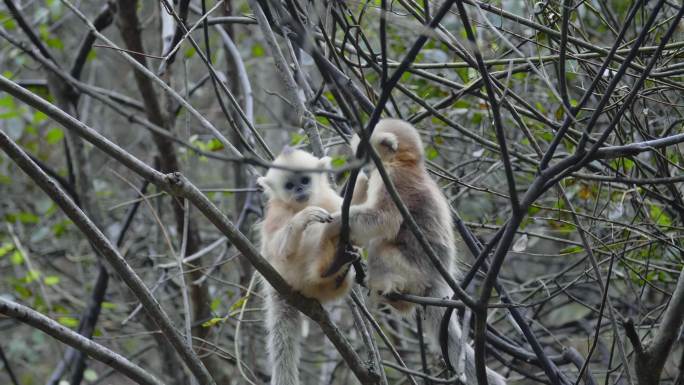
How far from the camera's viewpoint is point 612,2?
708 cm

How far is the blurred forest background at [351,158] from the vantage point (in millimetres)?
2803

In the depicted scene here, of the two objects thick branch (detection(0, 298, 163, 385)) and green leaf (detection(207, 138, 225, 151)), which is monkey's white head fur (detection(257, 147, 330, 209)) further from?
green leaf (detection(207, 138, 225, 151))

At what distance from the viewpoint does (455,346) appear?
383 centimetres

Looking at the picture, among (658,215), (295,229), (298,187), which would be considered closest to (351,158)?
(295,229)

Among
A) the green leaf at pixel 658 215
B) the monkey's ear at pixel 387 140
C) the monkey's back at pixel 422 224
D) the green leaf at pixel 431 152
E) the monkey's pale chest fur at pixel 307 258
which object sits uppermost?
the green leaf at pixel 431 152

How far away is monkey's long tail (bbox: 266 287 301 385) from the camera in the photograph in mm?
3938

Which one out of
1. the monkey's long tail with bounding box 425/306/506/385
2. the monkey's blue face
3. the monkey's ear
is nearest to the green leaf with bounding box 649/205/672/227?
the monkey's long tail with bounding box 425/306/506/385

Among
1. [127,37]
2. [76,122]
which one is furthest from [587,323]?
[76,122]

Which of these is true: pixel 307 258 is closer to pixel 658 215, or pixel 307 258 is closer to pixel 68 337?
pixel 68 337

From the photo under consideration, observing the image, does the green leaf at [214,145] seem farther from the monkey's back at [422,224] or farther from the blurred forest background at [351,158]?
the monkey's back at [422,224]

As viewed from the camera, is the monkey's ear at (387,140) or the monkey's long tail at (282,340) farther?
the monkey's long tail at (282,340)

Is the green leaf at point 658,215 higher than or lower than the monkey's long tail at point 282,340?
higher

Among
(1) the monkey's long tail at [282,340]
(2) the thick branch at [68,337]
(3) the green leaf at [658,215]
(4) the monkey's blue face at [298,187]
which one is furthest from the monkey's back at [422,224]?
(3) the green leaf at [658,215]

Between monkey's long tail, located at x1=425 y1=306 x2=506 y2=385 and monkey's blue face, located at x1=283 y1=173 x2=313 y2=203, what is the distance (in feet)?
3.03
